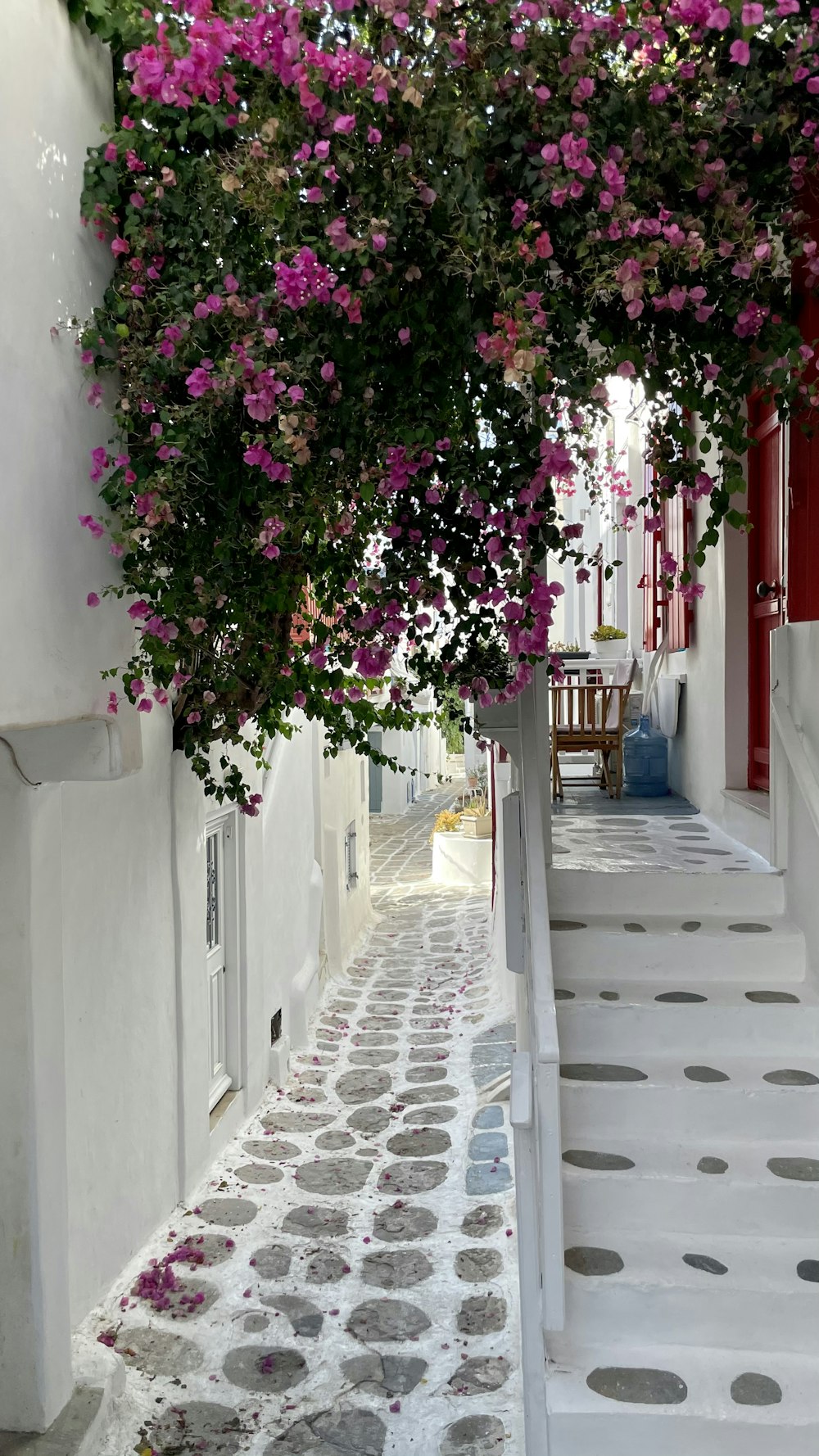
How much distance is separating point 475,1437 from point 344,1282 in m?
1.47

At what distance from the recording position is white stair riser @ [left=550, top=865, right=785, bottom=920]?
15.2 feet

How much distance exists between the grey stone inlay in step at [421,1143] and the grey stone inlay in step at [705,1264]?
13.6 ft

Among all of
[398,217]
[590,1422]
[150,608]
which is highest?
[398,217]

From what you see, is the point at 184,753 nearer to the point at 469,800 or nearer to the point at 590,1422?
the point at 590,1422

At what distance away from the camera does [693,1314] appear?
3.23m

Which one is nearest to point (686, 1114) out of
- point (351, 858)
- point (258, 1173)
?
point (258, 1173)

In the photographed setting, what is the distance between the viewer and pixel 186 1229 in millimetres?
6137

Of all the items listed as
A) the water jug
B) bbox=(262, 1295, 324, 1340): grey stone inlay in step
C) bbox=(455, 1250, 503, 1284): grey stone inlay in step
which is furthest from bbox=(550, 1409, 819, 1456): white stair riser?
the water jug

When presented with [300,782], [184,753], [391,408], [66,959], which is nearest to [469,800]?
[300,782]

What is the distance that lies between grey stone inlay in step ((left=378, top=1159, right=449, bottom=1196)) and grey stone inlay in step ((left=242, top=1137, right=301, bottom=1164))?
2.23ft

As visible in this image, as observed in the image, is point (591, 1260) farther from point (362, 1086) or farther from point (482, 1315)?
point (362, 1086)

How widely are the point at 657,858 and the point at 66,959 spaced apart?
2.91 m

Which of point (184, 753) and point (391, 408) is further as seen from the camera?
point (184, 753)

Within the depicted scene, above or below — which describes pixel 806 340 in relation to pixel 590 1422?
above
